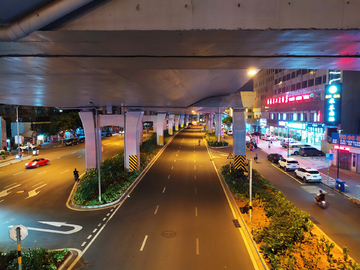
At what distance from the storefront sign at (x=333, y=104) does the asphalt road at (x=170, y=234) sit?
17875 mm

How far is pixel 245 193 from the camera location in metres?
17.0

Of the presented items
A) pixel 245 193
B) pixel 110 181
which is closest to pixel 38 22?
pixel 245 193

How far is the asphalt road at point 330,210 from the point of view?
11.5 metres

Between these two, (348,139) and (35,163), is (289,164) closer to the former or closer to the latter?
(348,139)

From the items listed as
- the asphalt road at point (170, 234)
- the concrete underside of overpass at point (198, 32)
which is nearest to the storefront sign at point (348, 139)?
the asphalt road at point (170, 234)

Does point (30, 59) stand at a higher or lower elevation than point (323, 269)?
higher

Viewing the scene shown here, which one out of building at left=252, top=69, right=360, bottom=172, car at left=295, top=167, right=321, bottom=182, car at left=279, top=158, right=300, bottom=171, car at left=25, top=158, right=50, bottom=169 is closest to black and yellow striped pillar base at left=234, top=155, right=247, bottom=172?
car at left=295, top=167, right=321, bottom=182

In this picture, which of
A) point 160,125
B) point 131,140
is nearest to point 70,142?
point 160,125

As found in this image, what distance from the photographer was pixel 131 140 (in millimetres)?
25547

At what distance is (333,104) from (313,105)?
9.57 metres

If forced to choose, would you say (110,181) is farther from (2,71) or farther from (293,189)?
(293,189)

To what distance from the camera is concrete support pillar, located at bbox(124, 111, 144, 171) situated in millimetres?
25438

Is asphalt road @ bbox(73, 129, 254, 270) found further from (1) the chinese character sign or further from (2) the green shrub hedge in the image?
(1) the chinese character sign

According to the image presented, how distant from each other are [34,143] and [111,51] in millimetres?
55690
